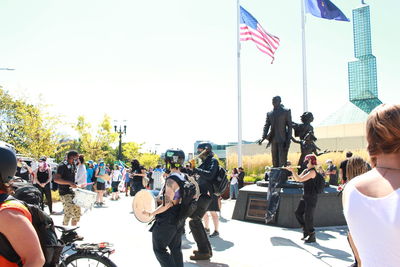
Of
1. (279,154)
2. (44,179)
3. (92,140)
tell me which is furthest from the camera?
(92,140)

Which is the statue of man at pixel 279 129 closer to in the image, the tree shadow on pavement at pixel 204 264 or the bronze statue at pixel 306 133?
the bronze statue at pixel 306 133

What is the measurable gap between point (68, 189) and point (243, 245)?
3578 millimetres

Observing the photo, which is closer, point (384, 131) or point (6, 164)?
point (384, 131)

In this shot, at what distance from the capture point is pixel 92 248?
12.6 ft

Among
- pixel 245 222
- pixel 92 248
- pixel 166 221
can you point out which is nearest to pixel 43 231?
pixel 92 248

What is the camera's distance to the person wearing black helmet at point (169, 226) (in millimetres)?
4340

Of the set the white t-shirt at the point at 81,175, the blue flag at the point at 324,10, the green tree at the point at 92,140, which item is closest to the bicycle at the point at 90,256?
the white t-shirt at the point at 81,175

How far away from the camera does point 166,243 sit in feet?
14.3

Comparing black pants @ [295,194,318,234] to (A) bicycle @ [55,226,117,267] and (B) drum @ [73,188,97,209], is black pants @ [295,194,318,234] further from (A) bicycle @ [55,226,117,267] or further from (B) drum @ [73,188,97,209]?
(A) bicycle @ [55,226,117,267]

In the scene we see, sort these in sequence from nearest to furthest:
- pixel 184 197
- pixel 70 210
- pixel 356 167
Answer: pixel 356 167 < pixel 184 197 < pixel 70 210

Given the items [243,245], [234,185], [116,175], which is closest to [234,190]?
[234,185]

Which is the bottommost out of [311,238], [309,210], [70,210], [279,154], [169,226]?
[311,238]

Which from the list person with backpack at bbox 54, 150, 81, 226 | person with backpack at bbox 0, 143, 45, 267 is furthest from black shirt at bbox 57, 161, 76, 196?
person with backpack at bbox 0, 143, 45, 267

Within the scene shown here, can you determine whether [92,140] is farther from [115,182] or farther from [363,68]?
[363,68]
